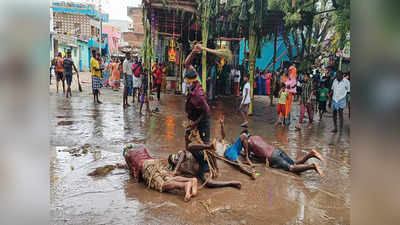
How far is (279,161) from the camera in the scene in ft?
16.8

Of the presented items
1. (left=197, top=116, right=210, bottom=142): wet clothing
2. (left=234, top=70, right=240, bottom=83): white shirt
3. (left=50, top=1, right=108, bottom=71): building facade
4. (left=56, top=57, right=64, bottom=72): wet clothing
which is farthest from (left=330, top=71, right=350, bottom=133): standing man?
(left=50, top=1, right=108, bottom=71): building facade

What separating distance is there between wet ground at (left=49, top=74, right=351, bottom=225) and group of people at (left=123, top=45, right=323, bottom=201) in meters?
0.14

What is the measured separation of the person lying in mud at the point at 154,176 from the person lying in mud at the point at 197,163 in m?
0.32

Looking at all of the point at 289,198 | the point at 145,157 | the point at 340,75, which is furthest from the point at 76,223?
the point at 340,75

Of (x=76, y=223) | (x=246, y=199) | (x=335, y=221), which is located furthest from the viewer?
(x=246, y=199)

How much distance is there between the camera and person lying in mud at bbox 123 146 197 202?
12.6 feet

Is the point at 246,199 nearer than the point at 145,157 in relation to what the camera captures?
Yes

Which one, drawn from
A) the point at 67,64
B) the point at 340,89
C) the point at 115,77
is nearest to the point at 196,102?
the point at 340,89

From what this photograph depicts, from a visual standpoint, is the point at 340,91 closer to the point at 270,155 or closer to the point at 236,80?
the point at 270,155

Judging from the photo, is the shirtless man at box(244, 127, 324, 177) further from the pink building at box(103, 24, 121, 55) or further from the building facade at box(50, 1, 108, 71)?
the pink building at box(103, 24, 121, 55)

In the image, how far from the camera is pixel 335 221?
346 centimetres
